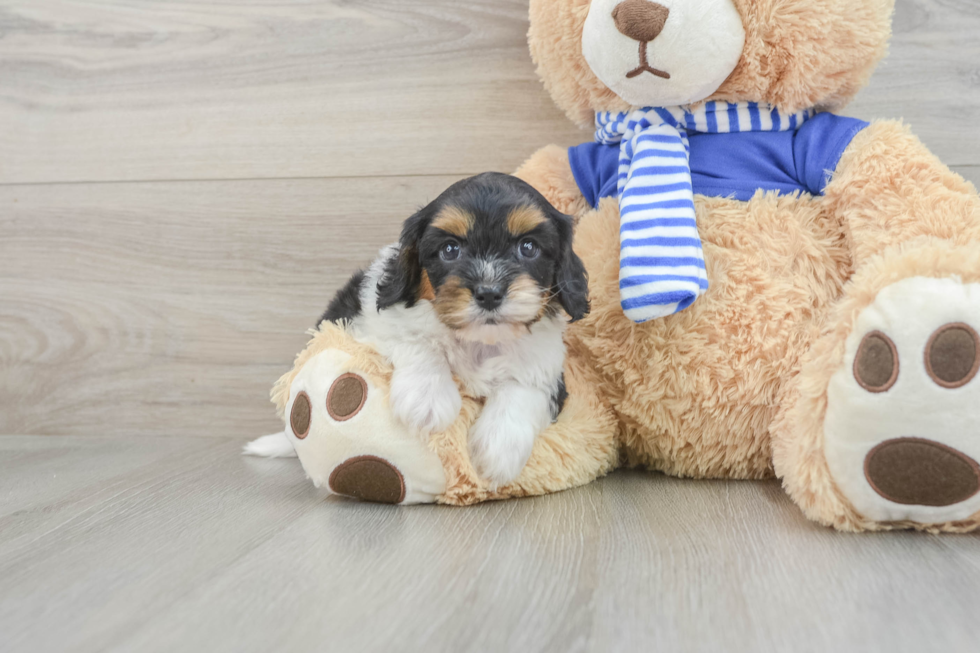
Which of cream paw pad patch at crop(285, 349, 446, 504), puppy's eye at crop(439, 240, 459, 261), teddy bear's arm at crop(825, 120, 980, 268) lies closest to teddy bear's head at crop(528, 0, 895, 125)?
teddy bear's arm at crop(825, 120, 980, 268)

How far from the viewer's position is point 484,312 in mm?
1171

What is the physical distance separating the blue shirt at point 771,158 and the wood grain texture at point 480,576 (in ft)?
1.94

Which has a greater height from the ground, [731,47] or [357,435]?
[731,47]

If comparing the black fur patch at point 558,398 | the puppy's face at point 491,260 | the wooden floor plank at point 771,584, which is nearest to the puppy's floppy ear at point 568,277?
the puppy's face at point 491,260

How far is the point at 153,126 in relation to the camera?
6.89 ft

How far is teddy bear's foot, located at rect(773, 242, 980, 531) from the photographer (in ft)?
3.38

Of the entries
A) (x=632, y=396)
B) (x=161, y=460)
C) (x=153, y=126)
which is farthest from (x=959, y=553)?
(x=153, y=126)

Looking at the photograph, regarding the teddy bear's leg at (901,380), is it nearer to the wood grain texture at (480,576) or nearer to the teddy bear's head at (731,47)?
the wood grain texture at (480,576)

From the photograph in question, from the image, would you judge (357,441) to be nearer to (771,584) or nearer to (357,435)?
(357,435)

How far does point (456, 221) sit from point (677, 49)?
1.71 ft

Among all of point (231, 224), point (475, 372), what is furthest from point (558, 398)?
point (231, 224)

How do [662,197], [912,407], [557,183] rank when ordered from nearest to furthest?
[912,407] < [662,197] < [557,183]

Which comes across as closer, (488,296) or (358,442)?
(488,296)

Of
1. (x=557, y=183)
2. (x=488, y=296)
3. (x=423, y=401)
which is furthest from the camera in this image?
(x=557, y=183)
